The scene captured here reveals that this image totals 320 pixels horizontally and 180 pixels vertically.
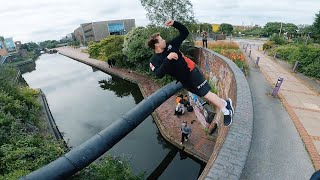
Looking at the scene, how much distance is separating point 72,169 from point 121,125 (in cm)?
234

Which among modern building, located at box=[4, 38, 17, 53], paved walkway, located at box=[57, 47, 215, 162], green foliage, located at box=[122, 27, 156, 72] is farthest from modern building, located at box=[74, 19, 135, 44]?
paved walkway, located at box=[57, 47, 215, 162]

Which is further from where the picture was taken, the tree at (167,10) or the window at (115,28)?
the window at (115,28)

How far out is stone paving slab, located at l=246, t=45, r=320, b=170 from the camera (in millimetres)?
6142

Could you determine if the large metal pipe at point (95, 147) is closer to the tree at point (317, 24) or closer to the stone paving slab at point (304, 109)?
the stone paving slab at point (304, 109)

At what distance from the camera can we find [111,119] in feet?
60.8

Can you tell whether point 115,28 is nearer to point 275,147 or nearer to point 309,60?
point 309,60

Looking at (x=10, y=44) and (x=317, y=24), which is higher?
(x=317, y=24)

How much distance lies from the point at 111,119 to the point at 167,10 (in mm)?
12325

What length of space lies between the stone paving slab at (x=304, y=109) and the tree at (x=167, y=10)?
39.0 feet

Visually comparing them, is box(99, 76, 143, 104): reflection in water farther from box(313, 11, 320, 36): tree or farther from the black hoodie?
box(313, 11, 320, 36): tree

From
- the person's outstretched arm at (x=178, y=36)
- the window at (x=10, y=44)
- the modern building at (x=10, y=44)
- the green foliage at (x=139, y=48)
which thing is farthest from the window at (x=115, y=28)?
the person's outstretched arm at (x=178, y=36)

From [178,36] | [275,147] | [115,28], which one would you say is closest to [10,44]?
[115,28]

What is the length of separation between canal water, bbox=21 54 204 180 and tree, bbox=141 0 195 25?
8.44m

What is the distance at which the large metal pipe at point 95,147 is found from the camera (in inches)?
Answer: 253
